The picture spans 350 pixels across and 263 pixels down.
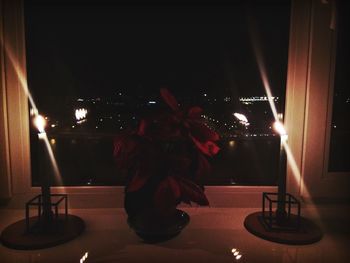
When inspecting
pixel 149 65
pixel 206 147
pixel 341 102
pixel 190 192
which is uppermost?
pixel 149 65

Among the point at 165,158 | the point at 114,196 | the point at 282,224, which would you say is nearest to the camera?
the point at 165,158

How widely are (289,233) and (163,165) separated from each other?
0.43 metres

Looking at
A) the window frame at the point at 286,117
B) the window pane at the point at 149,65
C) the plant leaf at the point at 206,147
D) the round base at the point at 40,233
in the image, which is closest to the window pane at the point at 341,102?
the window frame at the point at 286,117

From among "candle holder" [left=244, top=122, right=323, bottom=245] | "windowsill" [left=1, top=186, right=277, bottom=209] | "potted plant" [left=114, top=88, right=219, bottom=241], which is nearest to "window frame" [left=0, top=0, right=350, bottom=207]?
"windowsill" [left=1, top=186, right=277, bottom=209]

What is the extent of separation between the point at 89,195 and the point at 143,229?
1.19 feet

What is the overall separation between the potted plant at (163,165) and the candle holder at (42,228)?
0.20 meters

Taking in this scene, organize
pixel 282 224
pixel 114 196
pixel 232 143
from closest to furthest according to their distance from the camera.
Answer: pixel 282 224
pixel 114 196
pixel 232 143

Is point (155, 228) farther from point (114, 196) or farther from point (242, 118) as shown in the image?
point (242, 118)

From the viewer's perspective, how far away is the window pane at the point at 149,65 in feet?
4.20

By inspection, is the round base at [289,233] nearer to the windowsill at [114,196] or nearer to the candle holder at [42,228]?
the windowsill at [114,196]

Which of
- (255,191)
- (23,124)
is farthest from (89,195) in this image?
(255,191)

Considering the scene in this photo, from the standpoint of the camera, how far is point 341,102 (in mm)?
1277

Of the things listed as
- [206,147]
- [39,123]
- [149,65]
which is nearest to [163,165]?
[206,147]

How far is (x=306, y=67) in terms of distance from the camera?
48.3 inches
